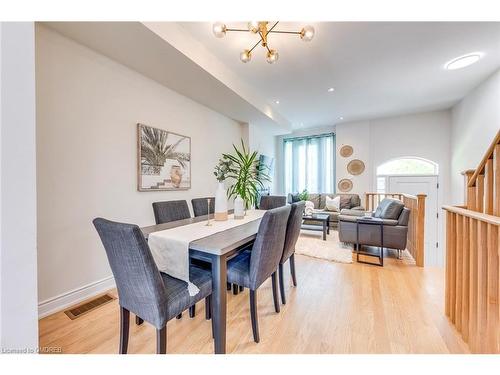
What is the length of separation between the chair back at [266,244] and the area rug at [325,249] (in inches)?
75.8

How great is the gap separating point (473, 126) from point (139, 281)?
5505 millimetres

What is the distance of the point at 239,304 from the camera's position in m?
2.05

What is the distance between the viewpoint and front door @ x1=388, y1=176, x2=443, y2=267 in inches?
191

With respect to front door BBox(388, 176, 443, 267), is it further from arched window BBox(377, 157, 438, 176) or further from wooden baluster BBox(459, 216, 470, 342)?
wooden baluster BBox(459, 216, 470, 342)

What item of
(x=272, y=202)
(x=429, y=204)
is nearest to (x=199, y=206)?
(x=272, y=202)

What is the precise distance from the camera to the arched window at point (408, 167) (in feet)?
17.0

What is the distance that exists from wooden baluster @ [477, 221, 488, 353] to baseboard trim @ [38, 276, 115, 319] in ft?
10.2

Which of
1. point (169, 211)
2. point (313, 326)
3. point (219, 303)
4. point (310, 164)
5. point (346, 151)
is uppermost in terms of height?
point (346, 151)

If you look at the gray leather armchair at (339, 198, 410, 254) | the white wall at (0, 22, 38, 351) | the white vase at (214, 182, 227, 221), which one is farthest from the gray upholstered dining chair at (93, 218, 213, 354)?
the gray leather armchair at (339, 198, 410, 254)

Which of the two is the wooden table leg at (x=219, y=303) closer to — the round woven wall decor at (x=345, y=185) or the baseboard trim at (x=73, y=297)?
Result: the baseboard trim at (x=73, y=297)

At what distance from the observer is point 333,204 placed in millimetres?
5488

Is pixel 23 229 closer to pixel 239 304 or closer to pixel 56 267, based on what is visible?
pixel 56 267

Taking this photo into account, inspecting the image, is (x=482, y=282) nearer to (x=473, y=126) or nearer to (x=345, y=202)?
(x=473, y=126)
